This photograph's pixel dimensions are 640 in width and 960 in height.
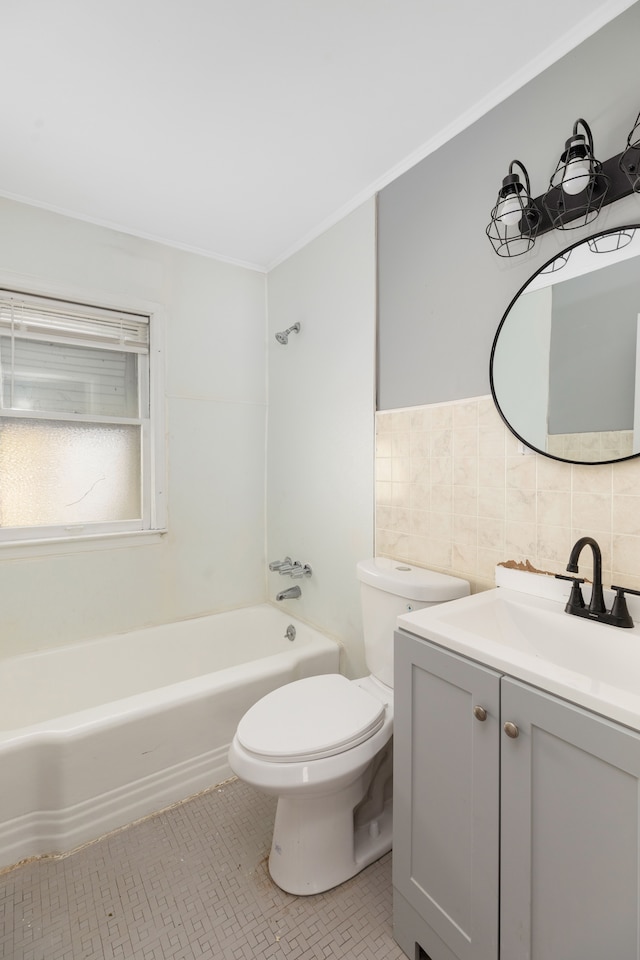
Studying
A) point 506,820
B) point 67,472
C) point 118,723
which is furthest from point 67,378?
point 506,820

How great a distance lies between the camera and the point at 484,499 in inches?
60.2

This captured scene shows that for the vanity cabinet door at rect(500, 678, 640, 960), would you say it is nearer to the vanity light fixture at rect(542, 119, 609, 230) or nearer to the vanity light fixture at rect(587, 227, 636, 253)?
the vanity light fixture at rect(587, 227, 636, 253)

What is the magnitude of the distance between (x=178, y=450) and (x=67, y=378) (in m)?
0.62

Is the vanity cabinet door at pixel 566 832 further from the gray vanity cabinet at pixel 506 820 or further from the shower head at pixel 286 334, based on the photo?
the shower head at pixel 286 334

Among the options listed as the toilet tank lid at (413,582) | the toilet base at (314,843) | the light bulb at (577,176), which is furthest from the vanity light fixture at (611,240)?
the toilet base at (314,843)

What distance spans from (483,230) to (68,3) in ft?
4.27

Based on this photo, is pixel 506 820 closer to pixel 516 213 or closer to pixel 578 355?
pixel 578 355

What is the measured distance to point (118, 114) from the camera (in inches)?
61.8

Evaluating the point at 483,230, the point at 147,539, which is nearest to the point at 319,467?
the point at 147,539

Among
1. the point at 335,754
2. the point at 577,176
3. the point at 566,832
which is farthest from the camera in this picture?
the point at 335,754

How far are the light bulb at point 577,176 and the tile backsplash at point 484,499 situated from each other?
60cm

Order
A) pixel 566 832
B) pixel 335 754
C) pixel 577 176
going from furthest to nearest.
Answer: pixel 335 754
pixel 577 176
pixel 566 832

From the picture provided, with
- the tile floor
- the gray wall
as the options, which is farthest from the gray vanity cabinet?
the gray wall

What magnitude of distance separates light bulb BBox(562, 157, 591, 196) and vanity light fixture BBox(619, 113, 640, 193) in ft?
0.25
